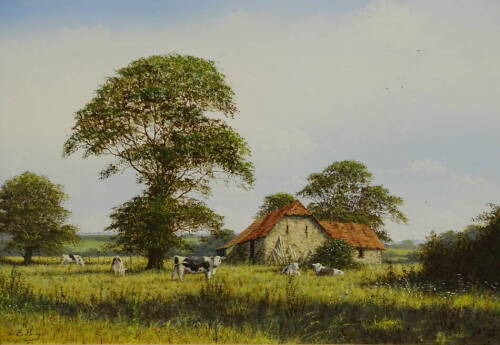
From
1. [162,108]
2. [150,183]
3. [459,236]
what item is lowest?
[459,236]

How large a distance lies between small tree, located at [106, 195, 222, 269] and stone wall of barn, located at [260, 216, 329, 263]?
14381mm

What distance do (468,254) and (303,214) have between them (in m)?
24.0

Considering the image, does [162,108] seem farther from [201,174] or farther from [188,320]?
[188,320]

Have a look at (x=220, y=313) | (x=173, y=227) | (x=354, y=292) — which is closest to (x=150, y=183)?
(x=173, y=227)

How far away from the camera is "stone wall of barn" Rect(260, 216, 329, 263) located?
41.8 meters

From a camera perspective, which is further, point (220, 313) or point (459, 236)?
point (459, 236)

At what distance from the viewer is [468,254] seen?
19125 mm

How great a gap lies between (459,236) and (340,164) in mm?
45232

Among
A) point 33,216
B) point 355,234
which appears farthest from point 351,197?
point 33,216

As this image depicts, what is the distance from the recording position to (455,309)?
12414mm

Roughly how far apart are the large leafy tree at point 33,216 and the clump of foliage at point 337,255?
34.7 metres

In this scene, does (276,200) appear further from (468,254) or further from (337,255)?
(468,254)
